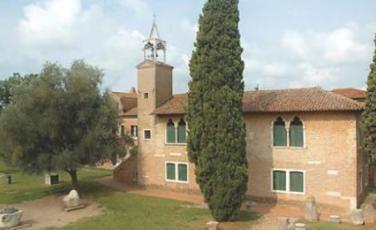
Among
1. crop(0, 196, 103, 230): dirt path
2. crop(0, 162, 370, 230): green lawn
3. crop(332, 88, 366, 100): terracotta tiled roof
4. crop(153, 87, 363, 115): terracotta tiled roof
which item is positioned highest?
crop(332, 88, 366, 100): terracotta tiled roof

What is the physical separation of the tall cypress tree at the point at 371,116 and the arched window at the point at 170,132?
14592 mm

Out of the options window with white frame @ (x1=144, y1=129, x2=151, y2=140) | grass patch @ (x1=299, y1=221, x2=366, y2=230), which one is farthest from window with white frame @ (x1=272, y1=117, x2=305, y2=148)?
window with white frame @ (x1=144, y1=129, x2=151, y2=140)

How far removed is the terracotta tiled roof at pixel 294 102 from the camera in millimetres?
23781

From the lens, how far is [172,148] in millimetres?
31000

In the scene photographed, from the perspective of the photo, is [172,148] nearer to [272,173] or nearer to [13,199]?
[272,173]

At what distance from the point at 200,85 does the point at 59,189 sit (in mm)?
16734

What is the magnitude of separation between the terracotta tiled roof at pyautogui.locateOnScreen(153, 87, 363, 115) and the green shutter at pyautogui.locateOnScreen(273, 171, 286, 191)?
175 inches

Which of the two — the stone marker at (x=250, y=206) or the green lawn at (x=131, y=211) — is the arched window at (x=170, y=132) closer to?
the green lawn at (x=131, y=211)

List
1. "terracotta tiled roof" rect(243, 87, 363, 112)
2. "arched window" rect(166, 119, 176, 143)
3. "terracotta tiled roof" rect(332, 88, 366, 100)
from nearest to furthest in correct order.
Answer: "terracotta tiled roof" rect(243, 87, 363, 112) < "arched window" rect(166, 119, 176, 143) < "terracotta tiled roof" rect(332, 88, 366, 100)

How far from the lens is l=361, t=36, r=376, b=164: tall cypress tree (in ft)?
67.6

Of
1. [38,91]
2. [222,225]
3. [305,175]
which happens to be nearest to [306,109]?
[305,175]

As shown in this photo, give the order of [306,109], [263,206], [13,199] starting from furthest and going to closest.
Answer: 1. [13,199]
2. [263,206]
3. [306,109]

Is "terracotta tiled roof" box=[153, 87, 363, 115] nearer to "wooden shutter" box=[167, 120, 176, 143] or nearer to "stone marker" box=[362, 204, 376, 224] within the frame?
"wooden shutter" box=[167, 120, 176, 143]

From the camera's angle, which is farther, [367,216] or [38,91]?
[38,91]
